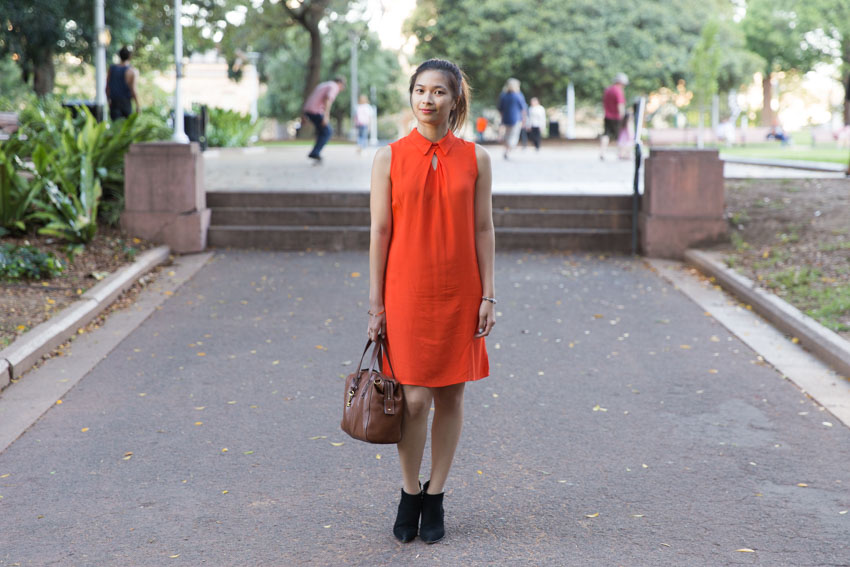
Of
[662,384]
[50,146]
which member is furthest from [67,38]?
[662,384]

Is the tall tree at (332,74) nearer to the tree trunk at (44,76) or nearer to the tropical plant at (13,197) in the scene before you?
the tree trunk at (44,76)

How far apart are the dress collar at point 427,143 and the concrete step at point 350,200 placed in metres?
8.56

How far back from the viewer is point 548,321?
795 centimetres

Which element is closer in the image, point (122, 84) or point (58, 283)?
point (58, 283)

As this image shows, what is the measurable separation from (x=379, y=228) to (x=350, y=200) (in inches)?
341

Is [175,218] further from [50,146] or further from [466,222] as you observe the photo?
[466,222]

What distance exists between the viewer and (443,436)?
3.72m

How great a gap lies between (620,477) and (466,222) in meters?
1.70

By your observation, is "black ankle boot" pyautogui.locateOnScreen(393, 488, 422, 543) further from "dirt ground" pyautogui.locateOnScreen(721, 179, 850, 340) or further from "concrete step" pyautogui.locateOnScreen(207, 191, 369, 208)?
"concrete step" pyautogui.locateOnScreen(207, 191, 369, 208)

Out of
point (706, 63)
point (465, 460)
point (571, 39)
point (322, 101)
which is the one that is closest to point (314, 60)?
point (571, 39)

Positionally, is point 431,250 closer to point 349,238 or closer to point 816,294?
point 816,294

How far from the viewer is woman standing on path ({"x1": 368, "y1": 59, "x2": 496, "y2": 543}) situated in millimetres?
3422

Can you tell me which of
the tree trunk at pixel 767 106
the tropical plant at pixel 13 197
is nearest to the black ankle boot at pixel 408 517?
the tropical plant at pixel 13 197

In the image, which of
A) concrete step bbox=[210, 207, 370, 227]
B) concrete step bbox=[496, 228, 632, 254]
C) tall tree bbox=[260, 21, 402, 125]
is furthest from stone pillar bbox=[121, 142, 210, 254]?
tall tree bbox=[260, 21, 402, 125]
